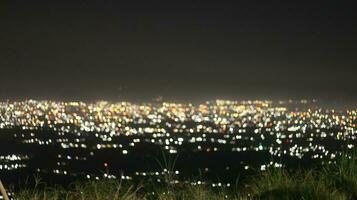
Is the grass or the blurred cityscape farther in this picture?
the blurred cityscape

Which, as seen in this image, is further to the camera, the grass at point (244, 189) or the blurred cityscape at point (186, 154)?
the blurred cityscape at point (186, 154)

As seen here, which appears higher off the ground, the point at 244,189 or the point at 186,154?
the point at 186,154

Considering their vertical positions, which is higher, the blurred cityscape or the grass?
the blurred cityscape

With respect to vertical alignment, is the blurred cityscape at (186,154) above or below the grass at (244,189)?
above

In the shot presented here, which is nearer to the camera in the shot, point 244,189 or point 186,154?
point 244,189

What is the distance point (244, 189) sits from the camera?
5551 mm

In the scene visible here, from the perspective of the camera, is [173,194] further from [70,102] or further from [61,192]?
[70,102]

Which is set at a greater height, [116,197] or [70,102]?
[70,102]

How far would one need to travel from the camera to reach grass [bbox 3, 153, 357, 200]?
4840 mm

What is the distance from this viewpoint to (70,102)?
63156 millimetres

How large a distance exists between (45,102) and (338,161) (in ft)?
162

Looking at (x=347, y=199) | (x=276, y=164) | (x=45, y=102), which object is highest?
(x=45, y=102)

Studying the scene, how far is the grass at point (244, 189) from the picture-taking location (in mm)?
4840

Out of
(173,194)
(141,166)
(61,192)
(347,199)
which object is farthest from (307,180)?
(141,166)
